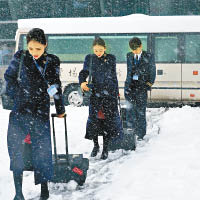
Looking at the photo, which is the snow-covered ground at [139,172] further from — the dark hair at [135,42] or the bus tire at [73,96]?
the bus tire at [73,96]

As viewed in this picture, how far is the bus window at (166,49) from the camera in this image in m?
12.6

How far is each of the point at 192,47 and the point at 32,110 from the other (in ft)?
30.3

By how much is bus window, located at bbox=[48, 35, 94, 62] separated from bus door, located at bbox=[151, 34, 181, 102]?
6.98ft

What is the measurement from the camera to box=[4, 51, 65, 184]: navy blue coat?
414 centimetres

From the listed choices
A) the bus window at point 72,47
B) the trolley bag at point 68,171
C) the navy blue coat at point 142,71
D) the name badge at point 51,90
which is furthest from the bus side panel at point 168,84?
the name badge at point 51,90

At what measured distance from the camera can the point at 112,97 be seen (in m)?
5.94

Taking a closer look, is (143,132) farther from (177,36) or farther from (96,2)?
(96,2)

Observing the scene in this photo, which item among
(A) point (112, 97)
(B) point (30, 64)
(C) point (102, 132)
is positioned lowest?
(C) point (102, 132)

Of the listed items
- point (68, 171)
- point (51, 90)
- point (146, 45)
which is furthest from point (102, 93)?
point (146, 45)

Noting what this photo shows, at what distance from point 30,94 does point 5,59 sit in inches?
620

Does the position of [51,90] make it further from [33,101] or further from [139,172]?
[139,172]

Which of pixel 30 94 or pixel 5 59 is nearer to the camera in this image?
pixel 30 94

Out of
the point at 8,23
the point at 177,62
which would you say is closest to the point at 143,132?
the point at 177,62

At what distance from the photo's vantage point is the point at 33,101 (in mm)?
4176
